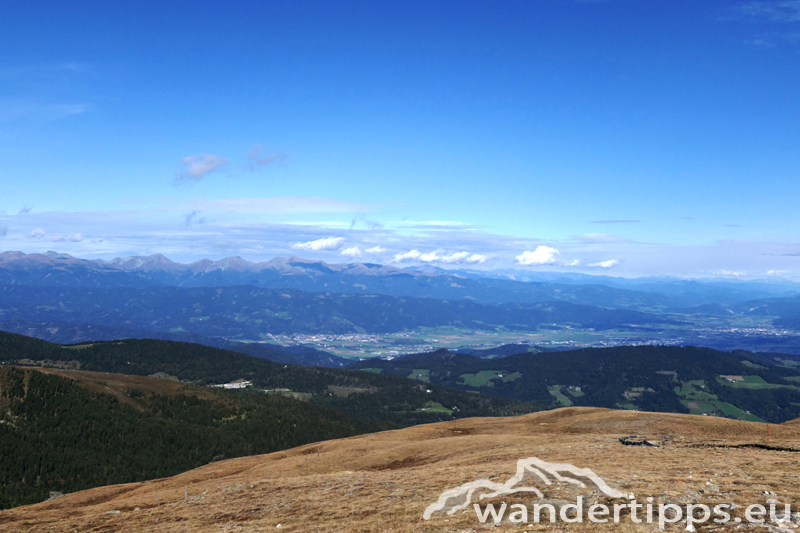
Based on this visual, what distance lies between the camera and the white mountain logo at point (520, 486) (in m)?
28.5

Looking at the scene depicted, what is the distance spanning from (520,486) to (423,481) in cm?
953

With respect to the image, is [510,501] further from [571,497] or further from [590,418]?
[590,418]

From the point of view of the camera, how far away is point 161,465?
440 feet

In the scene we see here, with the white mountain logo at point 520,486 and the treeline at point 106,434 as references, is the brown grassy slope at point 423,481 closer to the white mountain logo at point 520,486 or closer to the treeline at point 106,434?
the white mountain logo at point 520,486

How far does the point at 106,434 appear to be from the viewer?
134 metres

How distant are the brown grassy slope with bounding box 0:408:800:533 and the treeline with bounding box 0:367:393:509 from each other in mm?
68566

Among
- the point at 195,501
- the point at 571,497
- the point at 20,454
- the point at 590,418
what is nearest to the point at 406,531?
the point at 571,497

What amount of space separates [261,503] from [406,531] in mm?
18042

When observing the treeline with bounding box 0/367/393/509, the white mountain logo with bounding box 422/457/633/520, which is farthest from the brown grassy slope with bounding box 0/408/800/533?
the treeline with bounding box 0/367/393/509

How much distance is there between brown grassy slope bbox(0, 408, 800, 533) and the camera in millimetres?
27766

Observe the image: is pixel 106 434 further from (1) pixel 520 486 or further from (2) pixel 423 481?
(1) pixel 520 486

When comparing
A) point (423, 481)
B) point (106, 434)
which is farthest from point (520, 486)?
point (106, 434)

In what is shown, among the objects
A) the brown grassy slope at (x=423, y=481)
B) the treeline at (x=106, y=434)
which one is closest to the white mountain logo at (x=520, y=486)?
the brown grassy slope at (x=423, y=481)

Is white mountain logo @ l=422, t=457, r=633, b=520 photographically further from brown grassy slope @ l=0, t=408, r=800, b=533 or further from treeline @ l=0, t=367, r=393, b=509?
treeline @ l=0, t=367, r=393, b=509
